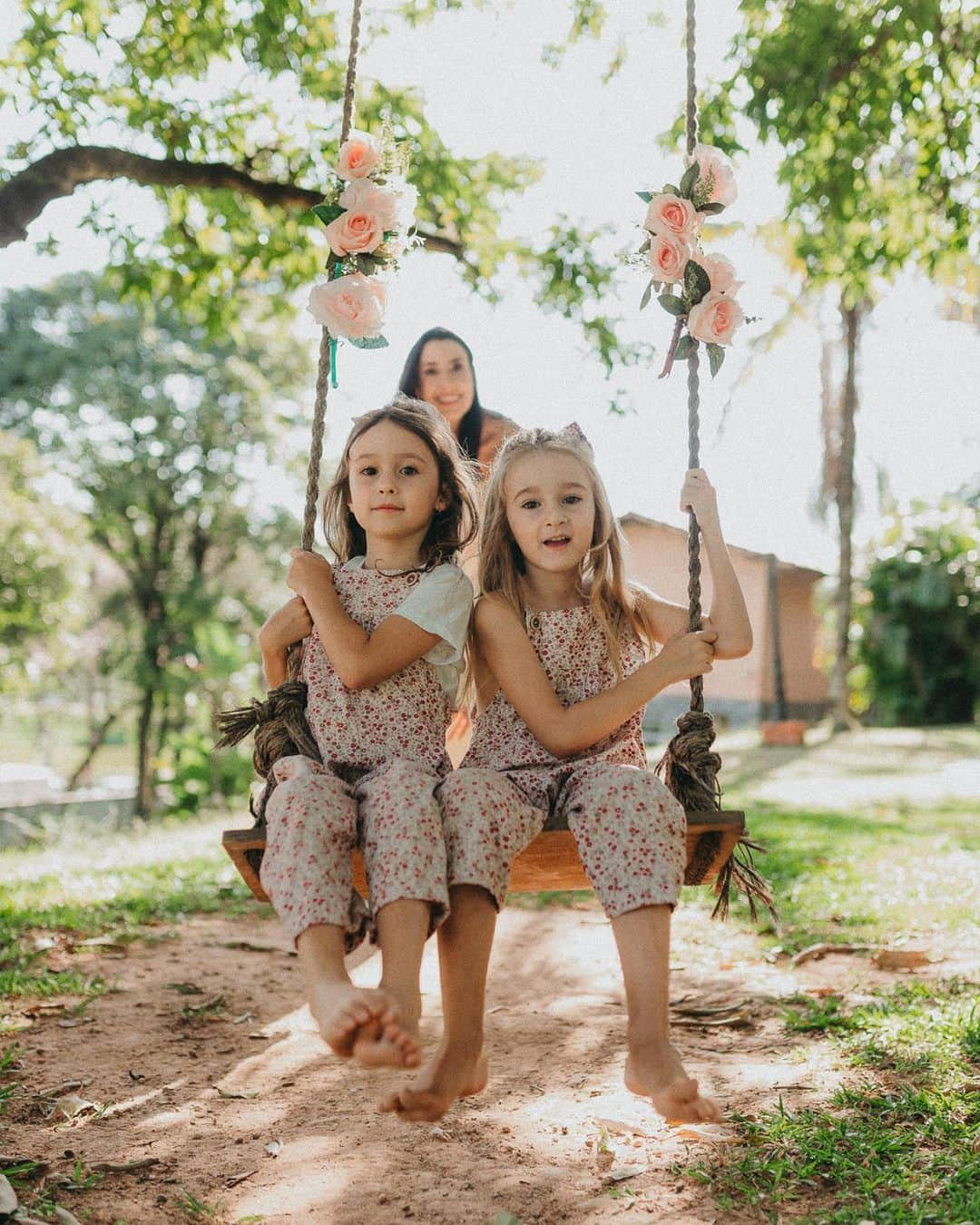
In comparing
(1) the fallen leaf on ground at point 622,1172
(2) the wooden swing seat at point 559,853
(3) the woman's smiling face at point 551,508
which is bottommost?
(1) the fallen leaf on ground at point 622,1172

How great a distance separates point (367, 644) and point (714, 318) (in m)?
1.17

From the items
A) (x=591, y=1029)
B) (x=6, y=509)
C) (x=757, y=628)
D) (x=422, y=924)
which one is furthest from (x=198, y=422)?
(x=422, y=924)

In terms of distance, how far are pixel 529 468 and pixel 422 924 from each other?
43.3 inches

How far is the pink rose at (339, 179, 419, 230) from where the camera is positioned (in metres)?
3.03

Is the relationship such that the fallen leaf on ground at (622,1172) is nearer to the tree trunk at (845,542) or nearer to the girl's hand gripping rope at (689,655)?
the girl's hand gripping rope at (689,655)

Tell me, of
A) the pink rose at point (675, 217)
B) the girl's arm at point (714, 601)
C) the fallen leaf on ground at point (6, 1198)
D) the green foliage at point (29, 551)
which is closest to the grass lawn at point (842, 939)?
the fallen leaf on ground at point (6, 1198)

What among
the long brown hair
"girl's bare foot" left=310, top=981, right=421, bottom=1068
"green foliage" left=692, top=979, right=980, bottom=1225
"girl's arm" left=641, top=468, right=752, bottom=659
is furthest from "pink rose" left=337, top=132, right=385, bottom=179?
"green foliage" left=692, top=979, right=980, bottom=1225

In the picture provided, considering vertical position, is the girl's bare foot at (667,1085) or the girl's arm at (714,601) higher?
the girl's arm at (714,601)

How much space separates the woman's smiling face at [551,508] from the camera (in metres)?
2.64

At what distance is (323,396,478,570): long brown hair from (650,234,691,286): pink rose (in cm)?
66

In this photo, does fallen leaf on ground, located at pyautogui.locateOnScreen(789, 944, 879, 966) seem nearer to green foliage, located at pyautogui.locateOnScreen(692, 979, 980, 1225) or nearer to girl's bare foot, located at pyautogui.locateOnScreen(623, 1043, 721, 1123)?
green foliage, located at pyautogui.locateOnScreen(692, 979, 980, 1225)

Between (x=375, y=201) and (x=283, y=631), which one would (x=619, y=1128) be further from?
(x=375, y=201)

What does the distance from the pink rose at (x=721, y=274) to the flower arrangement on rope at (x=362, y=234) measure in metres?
0.82

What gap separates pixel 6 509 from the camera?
12797mm
